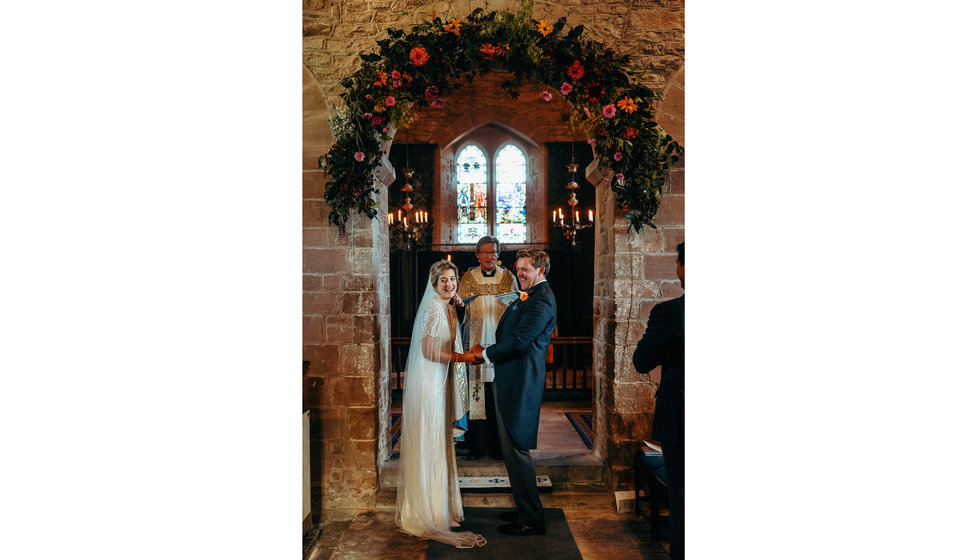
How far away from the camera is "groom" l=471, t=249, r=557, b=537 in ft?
9.42

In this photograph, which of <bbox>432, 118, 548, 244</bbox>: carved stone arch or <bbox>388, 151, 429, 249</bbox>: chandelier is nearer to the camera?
<bbox>388, 151, 429, 249</bbox>: chandelier

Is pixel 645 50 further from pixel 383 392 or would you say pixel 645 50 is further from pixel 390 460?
pixel 390 460

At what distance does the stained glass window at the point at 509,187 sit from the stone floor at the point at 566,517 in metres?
5.96

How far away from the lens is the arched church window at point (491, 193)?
9461 mm

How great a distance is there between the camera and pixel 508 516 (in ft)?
10.4

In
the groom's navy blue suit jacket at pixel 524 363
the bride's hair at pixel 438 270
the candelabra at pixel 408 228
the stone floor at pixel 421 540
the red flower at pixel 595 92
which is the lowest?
the stone floor at pixel 421 540

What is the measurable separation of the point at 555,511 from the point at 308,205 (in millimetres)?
2558

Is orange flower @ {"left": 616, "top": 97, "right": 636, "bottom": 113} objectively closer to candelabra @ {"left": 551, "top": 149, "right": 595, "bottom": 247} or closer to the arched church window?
candelabra @ {"left": 551, "top": 149, "right": 595, "bottom": 247}

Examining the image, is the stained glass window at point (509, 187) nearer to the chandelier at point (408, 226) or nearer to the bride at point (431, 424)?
the chandelier at point (408, 226)

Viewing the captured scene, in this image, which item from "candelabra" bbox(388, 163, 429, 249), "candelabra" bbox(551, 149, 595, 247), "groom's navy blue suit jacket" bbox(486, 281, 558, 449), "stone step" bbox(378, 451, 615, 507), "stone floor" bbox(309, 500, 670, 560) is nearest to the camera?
"stone floor" bbox(309, 500, 670, 560)

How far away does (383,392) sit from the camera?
353cm

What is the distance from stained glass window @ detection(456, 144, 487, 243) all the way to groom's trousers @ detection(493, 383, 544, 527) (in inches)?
266

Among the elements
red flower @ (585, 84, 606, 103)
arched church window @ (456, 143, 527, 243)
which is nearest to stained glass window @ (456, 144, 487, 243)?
arched church window @ (456, 143, 527, 243)

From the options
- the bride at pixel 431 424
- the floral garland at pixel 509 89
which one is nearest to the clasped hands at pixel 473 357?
the bride at pixel 431 424
